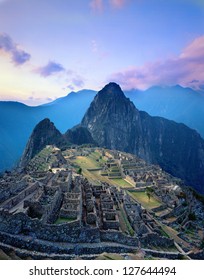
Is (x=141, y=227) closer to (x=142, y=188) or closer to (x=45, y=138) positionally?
(x=142, y=188)

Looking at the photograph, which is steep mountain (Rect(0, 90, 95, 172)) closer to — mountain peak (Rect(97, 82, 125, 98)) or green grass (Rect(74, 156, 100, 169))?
mountain peak (Rect(97, 82, 125, 98))

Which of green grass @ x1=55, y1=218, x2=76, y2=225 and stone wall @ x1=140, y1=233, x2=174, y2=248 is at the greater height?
green grass @ x1=55, y1=218, x2=76, y2=225

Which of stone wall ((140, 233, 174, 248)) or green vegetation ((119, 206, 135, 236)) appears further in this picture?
green vegetation ((119, 206, 135, 236))

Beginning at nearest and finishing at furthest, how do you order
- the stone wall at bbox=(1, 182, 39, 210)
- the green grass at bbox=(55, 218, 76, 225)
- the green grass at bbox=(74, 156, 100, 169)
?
1. the green grass at bbox=(55, 218, 76, 225)
2. the stone wall at bbox=(1, 182, 39, 210)
3. the green grass at bbox=(74, 156, 100, 169)

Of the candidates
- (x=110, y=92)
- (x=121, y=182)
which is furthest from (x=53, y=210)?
(x=110, y=92)

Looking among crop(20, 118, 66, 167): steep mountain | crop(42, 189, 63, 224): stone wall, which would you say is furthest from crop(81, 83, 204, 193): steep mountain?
crop(42, 189, 63, 224): stone wall

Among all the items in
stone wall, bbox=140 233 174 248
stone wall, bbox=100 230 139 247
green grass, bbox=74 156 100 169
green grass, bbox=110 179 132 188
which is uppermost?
green grass, bbox=74 156 100 169
